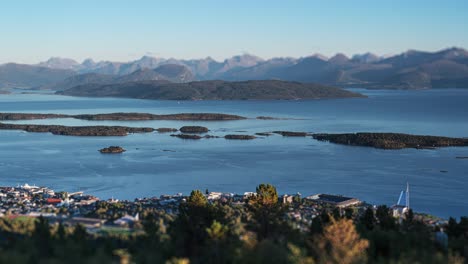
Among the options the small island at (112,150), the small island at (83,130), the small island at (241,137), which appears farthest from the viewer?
the small island at (83,130)

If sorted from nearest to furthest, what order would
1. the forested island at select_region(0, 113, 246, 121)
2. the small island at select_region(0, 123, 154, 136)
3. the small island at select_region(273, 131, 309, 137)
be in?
the small island at select_region(273, 131, 309, 137), the small island at select_region(0, 123, 154, 136), the forested island at select_region(0, 113, 246, 121)

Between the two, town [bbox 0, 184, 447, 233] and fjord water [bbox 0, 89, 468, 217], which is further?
fjord water [bbox 0, 89, 468, 217]

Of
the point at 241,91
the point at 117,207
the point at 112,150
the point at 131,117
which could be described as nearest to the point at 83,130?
the point at 112,150

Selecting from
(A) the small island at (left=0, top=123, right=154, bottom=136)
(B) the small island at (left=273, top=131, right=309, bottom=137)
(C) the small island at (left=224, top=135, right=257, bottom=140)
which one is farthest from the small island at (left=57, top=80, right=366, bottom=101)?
(C) the small island at (left=224, top=135, right=257, bottom=140)

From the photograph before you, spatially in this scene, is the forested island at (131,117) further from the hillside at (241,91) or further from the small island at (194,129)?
the hillside at (241,91)

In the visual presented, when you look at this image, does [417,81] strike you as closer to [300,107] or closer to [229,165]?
[300,107]

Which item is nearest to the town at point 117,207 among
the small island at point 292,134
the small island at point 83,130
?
the small island at point 292,134

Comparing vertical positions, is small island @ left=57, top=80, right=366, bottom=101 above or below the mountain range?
below

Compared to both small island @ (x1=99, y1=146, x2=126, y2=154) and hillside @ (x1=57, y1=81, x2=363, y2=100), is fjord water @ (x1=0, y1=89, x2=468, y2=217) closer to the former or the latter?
small island @ (x1=99, y1=146, x2=126, y2=154)

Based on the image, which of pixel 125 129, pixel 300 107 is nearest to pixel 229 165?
pixel 125 129
